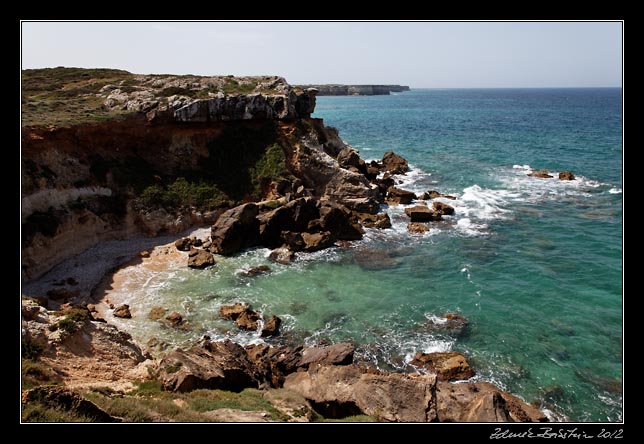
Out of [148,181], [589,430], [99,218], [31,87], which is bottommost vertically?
[589,430]

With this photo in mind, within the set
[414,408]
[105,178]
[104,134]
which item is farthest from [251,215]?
[414,408]

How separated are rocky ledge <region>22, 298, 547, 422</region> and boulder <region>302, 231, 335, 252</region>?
1583 centimetres

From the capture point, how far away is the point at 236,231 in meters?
36.9

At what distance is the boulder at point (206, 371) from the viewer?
17.4 meters

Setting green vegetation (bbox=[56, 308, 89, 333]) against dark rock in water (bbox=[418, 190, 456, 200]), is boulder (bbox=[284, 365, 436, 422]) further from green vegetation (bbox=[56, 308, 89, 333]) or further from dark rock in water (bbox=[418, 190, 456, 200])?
dark rock in water (bbox=[418, 190, 456, 200])

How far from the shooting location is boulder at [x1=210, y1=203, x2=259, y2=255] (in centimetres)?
3628

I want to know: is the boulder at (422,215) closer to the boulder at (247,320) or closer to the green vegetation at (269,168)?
the green vegetation at (269,168)

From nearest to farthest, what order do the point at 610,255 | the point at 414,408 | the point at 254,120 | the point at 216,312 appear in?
the point at 414,408 < the point at 216,312 < the point at 610,255 < the point at 254,120

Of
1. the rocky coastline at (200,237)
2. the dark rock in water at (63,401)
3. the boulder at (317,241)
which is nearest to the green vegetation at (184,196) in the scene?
the rocky coastline at (200,237)

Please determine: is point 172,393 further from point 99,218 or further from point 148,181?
point 148,181

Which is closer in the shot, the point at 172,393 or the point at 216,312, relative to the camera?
the point at 172,393

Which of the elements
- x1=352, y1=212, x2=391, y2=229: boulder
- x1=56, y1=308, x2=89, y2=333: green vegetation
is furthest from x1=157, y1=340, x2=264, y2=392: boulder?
x1=352, y1=212, x2=391, y2=229: boulder
